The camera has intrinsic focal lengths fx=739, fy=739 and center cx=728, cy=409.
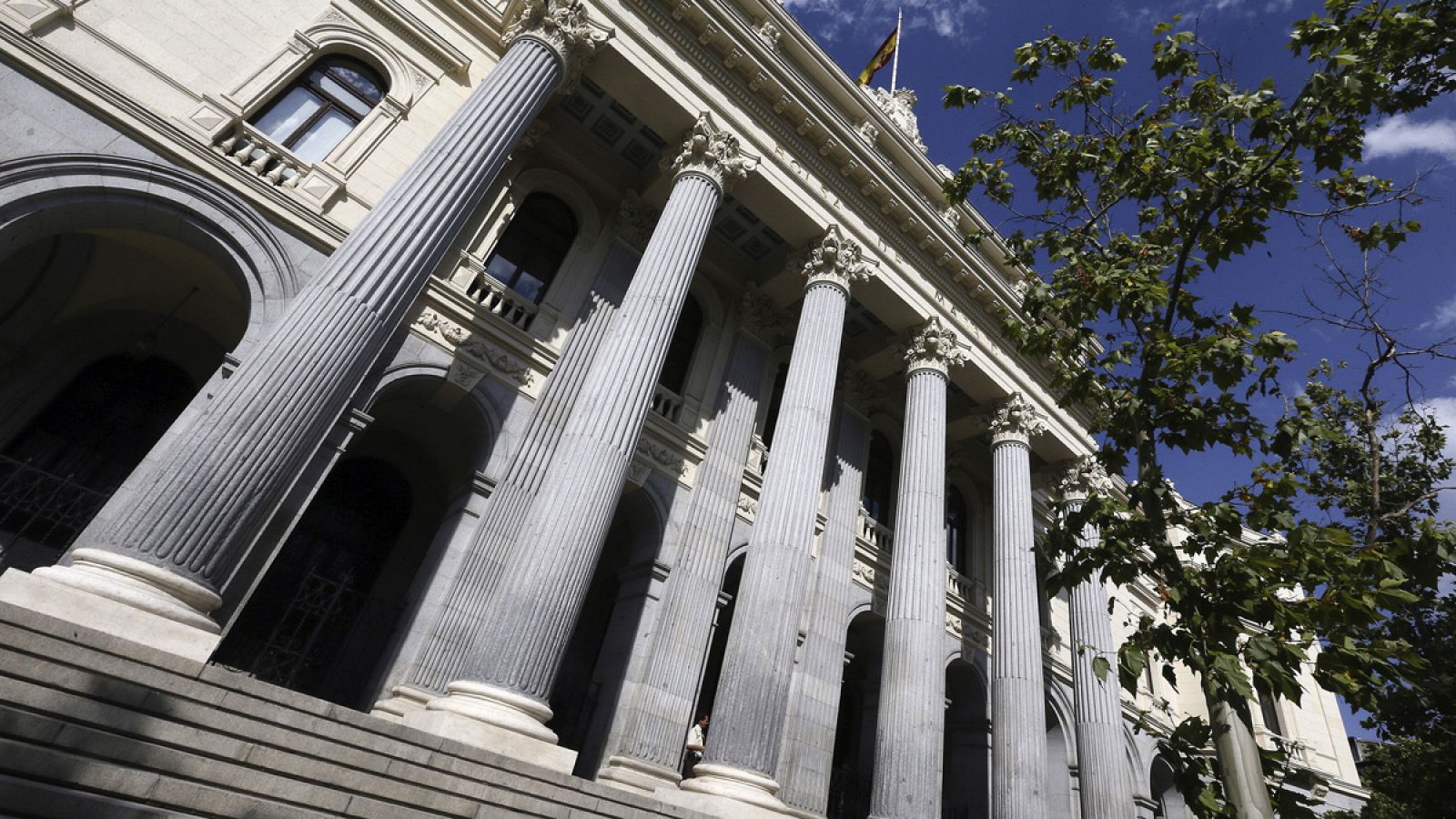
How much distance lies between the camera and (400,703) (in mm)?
8438

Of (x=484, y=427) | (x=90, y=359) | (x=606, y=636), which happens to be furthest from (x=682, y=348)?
(x=90, y=359)

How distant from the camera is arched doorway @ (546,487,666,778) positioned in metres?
10.7

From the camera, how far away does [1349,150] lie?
6023 mm

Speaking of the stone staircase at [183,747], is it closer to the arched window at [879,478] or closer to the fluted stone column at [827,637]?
the fluted stone column at [827,637]

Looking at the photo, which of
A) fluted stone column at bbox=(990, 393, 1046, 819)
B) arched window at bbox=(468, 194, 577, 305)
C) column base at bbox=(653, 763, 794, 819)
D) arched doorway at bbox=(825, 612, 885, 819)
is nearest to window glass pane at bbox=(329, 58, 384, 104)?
arched window at bbox=(468, 194, 577, 305)

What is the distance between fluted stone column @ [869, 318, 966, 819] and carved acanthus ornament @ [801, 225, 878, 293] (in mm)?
2489

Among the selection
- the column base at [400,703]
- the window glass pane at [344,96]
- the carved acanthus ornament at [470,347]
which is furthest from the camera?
the window glass pane at [344,96]

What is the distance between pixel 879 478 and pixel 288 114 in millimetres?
13720

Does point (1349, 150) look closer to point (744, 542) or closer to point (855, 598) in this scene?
point (744, 542)

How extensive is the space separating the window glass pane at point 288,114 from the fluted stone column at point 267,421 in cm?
274

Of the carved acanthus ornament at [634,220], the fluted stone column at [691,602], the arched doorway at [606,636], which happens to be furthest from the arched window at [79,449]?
the fluted stone column at [691,602]

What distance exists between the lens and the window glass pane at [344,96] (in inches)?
439

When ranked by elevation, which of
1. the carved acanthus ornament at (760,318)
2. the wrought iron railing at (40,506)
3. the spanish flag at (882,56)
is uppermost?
the spanish flag at (882,56)

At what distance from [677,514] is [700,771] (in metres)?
4.55
